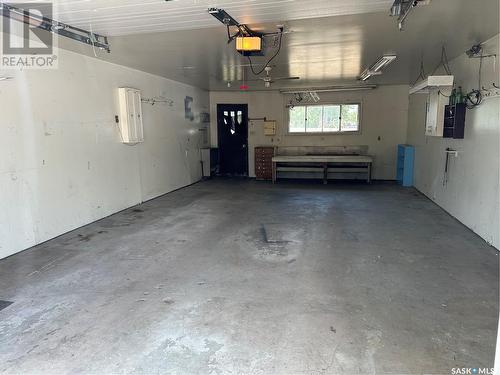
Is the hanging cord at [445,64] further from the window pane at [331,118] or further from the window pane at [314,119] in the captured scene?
the window pane at [314,119]

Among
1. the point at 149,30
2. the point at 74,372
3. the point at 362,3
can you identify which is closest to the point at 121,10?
the point at 149,30

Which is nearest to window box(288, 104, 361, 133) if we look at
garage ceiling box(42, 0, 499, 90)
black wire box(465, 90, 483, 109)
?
garage ceiling box(42, 0, 499, 90)

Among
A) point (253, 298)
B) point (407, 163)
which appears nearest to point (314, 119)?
point (407, 163)

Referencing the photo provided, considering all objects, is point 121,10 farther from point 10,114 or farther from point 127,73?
point 127,73

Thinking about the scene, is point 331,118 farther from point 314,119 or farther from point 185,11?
point 185,11

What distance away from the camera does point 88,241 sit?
13.5ft

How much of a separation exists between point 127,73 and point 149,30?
2.32 m

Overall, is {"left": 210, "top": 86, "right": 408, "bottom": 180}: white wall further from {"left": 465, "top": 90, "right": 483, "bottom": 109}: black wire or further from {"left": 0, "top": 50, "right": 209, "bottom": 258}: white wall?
{"left": 465, "top": 90, "right": 483, "bottom": 109}: black wire

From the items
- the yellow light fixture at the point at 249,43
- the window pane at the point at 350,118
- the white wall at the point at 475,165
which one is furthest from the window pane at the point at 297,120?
the yellow light fixture at the point at 249,43

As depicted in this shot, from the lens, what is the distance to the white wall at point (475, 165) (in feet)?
12.6

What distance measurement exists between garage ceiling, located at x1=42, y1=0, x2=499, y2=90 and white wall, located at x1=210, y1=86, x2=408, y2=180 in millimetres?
2333

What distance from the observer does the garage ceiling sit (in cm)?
288

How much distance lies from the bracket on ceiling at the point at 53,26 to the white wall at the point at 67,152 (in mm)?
729

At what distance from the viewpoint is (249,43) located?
3455mm
